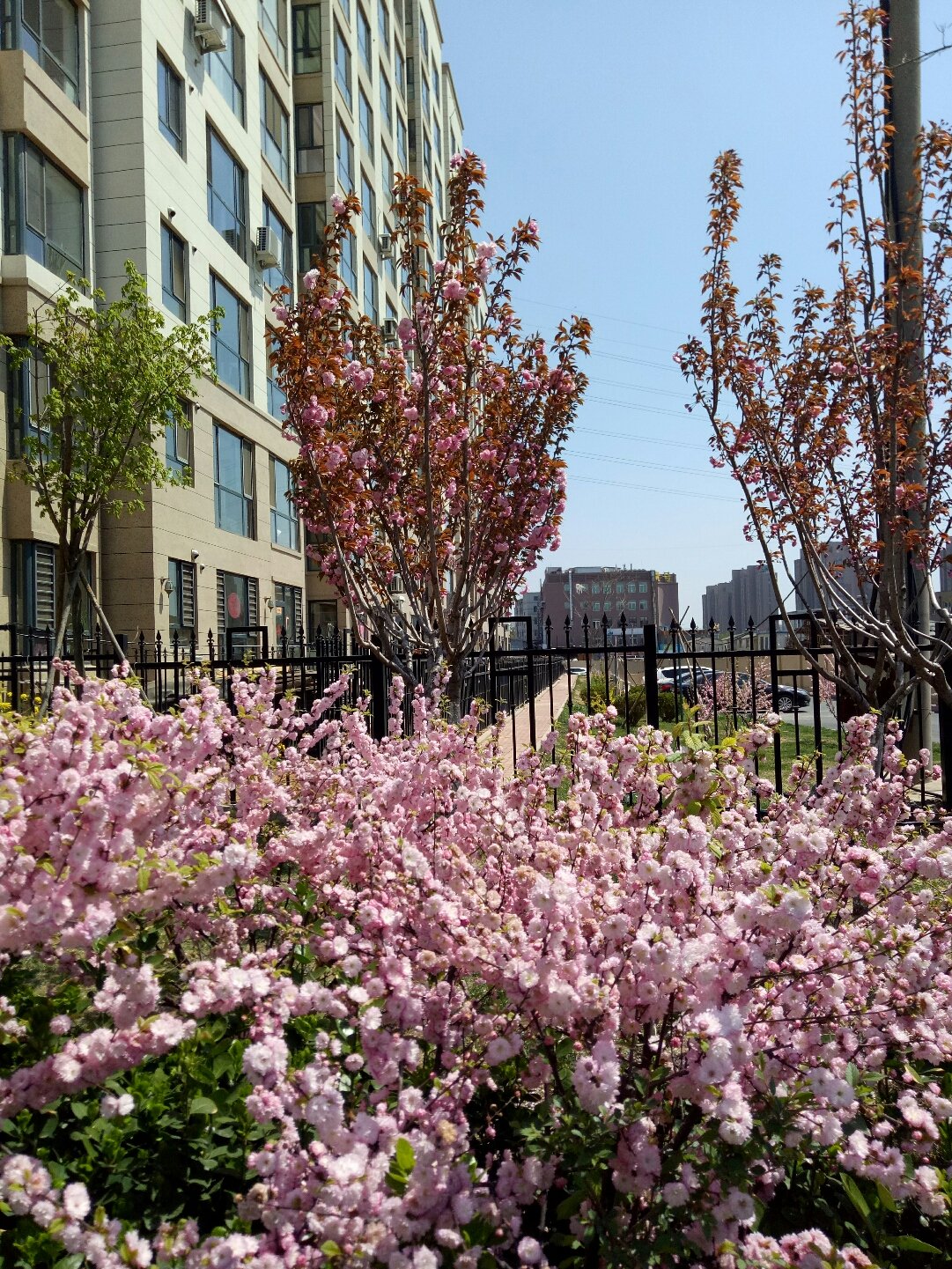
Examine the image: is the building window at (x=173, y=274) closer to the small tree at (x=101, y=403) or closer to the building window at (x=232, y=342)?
the building window at (x=232, y=342)

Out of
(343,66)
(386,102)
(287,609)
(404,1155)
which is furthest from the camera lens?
(386,102)

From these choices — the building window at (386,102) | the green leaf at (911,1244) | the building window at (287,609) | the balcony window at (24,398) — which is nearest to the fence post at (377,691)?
the green leaf at (911,1244)

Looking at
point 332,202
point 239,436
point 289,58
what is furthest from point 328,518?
point 289,58

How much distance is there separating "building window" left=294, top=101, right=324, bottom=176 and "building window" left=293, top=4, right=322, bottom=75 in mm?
1036

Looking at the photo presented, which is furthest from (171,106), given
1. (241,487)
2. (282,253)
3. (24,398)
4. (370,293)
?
(370,293)

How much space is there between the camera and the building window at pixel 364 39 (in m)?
30.8

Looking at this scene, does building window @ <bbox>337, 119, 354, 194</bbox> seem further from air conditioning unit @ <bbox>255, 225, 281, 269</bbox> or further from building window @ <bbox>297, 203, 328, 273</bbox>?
air conditioning unit @ <bbox>255, 225, 281, 269</bbox>

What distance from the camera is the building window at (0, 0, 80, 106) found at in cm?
1392

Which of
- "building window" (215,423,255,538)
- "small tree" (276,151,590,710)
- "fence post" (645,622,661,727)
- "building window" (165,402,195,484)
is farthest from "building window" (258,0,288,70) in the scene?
"fence post" (645,622,661,727)

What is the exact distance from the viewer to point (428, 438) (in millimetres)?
6238

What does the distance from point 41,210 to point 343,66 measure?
1793 centimetres

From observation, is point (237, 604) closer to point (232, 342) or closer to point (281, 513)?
point (281, 513)

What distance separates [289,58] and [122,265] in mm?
13401

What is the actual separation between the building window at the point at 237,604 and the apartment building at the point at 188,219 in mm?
67
